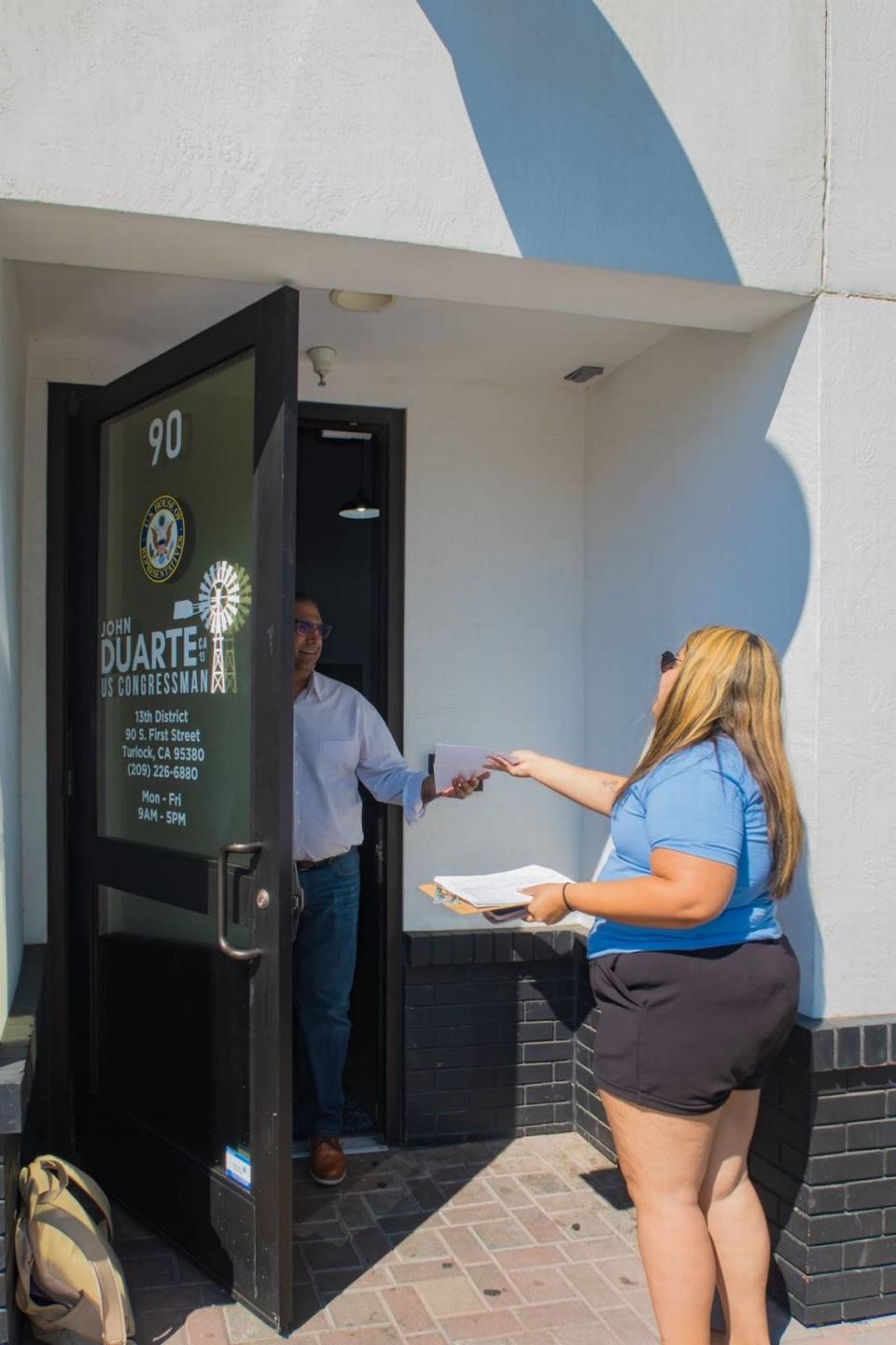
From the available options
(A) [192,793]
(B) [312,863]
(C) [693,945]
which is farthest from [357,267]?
(B) [312,863]

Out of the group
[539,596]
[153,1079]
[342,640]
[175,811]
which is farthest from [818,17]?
[342,640]

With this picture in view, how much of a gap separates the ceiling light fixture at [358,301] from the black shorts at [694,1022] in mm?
2214

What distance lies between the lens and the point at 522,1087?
4.44 metres

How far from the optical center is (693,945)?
2.64 meters

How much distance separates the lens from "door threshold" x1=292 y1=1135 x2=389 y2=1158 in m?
4.27

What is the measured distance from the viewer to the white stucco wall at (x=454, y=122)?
2.69m

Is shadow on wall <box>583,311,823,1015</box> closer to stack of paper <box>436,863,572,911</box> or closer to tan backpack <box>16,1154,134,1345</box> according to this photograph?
stack of paper <box>436,863,572,911</box>

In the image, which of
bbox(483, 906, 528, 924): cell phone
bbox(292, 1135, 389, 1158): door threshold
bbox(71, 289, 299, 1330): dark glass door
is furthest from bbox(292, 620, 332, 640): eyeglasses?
bbox(292, 1135, 389, 1158): door threshold

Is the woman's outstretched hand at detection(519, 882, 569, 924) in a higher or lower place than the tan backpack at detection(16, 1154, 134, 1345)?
higher

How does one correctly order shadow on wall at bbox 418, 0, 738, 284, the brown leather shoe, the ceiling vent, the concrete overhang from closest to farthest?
the concrete overhang
shadow on wall at bbox 418, 0, 738, 284
the brown leather shoe
the ceiling vent

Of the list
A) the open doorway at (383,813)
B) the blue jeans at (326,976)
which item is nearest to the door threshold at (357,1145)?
the open doorway at (383,813)

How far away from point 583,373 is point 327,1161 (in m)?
3.18

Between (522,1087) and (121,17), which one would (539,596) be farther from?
(121,17)

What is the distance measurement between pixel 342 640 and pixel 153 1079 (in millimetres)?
4032
